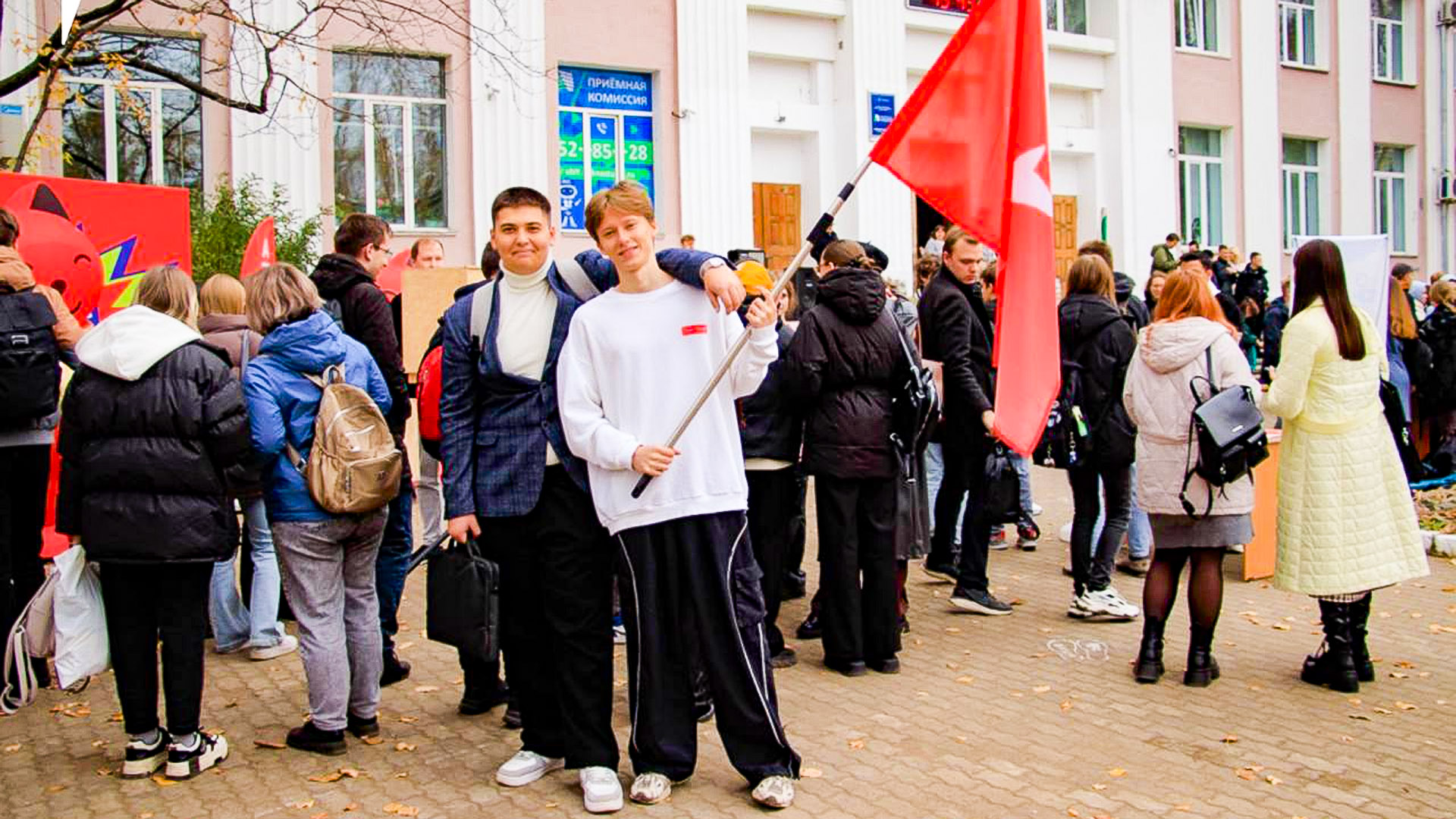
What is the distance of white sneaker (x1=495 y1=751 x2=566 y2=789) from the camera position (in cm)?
497

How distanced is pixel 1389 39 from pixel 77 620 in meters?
30.8

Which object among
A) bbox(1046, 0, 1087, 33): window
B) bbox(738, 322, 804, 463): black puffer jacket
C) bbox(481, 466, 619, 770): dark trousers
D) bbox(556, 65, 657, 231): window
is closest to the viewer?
bbox(481, 466, 619, 770): dark trousers

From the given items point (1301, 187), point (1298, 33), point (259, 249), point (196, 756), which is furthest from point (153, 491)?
point (1298, 33)

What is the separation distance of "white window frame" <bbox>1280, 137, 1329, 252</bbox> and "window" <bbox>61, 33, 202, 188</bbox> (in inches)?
813

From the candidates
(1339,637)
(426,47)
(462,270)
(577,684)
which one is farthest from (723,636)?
(426,47)

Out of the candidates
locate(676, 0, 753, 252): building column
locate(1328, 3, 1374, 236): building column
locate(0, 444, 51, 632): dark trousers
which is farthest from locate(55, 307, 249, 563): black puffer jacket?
locate(1328, 3, 1374, 236): building column

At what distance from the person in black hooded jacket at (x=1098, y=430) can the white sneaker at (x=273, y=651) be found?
418cm

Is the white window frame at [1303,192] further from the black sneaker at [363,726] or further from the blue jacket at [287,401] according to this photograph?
the blue jacket at [287,401]

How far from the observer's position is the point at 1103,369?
7.80 metres

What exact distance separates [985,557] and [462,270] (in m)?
4.42

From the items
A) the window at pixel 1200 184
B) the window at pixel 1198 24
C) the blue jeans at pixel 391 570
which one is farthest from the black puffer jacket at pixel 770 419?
the window at pixel 1198 24

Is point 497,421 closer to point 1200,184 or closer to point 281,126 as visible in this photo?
point 281,126

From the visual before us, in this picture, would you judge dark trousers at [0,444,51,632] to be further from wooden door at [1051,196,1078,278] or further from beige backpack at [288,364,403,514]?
wooden door at [1051,196,1078,278]

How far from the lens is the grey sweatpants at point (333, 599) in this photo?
5266 mm
